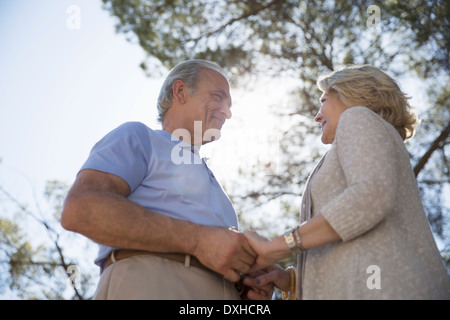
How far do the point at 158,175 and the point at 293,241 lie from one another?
0.71m

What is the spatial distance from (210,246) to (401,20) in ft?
20.1

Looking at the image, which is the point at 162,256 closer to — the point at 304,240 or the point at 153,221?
the point at 153,221

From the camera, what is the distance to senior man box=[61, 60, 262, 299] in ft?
6.10

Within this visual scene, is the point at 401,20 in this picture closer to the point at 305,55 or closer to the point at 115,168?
the point at 305,55

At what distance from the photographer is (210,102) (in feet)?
9.39

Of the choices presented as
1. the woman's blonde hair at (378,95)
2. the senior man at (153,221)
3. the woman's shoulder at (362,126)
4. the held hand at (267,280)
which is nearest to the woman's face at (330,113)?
the woman's blonde hair at (378,95)

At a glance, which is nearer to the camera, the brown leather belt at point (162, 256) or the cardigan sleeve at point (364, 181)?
the cardigan sleeve at point (364, 181)

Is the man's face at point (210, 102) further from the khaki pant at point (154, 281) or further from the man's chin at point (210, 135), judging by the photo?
the khaki pant at point (154, 281)

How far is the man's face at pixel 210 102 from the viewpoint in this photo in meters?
A: 2.81

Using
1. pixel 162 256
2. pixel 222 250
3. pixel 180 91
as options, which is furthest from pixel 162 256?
pixel 180 91

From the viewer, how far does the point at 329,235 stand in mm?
1771

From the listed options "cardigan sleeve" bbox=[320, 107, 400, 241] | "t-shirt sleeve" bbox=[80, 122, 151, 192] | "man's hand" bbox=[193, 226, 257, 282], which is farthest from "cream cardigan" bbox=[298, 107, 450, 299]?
"t-shirt sleeve" bbox=[80, 122, 151, 192]
